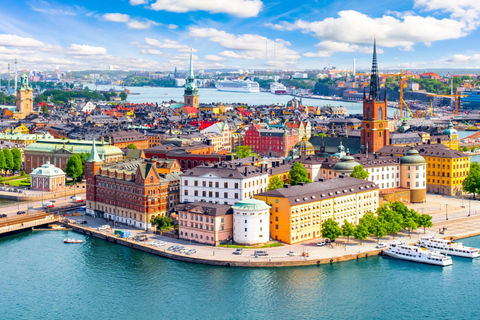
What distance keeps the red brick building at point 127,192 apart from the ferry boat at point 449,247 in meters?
21.7

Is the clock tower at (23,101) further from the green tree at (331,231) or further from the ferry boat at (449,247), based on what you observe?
the ferry boat at (449,247)

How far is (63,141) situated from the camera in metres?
87.9

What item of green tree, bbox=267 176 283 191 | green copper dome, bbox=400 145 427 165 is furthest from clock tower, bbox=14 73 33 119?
green copper dome, bbox=400 145 427 165

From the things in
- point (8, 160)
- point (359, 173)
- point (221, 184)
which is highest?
point (8, 160)

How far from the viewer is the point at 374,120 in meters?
83.0

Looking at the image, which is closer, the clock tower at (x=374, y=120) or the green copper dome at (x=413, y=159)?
the green copper dome at (x=413, y=159)

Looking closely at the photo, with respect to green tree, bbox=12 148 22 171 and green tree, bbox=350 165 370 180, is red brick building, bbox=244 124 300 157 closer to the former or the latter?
green tree, bbox=12 148 22 171

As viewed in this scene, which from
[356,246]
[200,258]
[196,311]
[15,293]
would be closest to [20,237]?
[15,293]

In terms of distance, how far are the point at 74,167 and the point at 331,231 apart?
3732 centimetres

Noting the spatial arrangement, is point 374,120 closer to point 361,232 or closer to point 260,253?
point 361,232

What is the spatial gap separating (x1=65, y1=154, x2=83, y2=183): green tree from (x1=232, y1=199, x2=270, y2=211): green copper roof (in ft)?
107

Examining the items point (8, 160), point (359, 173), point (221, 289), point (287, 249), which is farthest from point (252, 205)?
point (8, 160)

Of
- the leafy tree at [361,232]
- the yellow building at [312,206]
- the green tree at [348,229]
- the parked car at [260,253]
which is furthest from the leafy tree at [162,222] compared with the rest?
the leafy tree at [361,232]

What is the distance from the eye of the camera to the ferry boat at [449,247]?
161 ft
